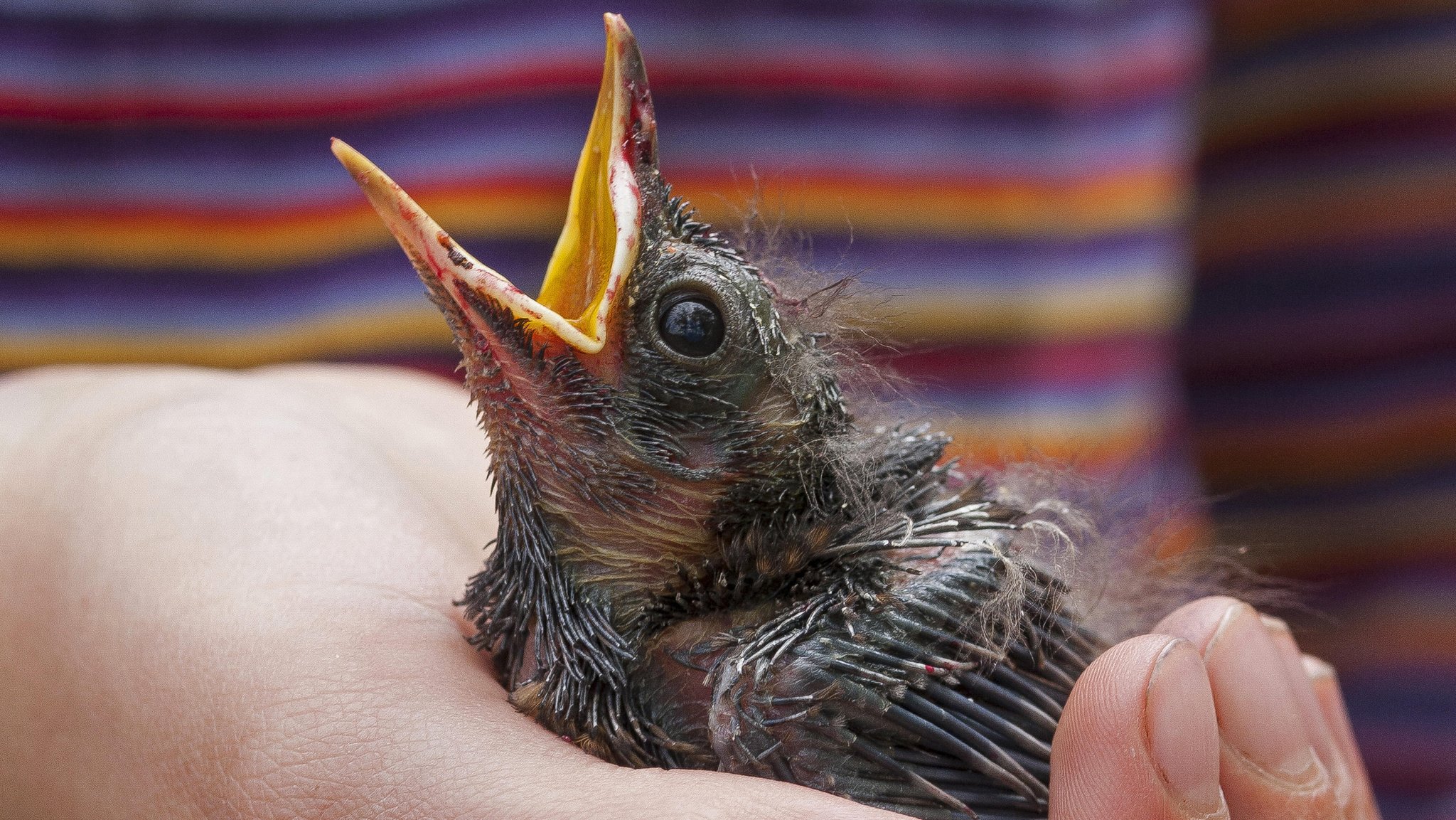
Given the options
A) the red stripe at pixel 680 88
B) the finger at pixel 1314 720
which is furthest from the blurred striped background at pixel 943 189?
the finger at pixel 1314 720

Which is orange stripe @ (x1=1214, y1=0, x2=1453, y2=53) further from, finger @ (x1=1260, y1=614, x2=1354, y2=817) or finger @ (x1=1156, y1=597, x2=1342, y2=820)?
finger @ (x1=1156, y1=597, x2=1342, y2=820)

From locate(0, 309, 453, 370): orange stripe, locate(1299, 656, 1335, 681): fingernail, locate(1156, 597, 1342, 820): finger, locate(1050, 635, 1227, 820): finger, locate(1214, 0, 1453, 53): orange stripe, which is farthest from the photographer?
locate(1214, 0, 1453, 53): orange stripe

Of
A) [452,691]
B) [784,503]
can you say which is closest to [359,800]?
[452,691]

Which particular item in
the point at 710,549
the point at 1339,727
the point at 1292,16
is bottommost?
the point at 1339,727

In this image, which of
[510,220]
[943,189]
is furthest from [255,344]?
[943,189]

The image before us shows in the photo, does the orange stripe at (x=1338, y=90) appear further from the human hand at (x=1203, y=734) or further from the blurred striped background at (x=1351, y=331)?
the human hand at (x=1203, y=734)

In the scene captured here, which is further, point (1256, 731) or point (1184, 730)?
point (1256, 731)

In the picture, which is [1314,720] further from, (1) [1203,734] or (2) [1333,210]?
(2) [1333,210]

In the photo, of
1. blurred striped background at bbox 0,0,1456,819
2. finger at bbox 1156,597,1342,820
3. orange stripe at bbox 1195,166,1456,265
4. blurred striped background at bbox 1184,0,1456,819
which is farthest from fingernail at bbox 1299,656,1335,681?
orange stripe at bbox 1195,166,1456,265
